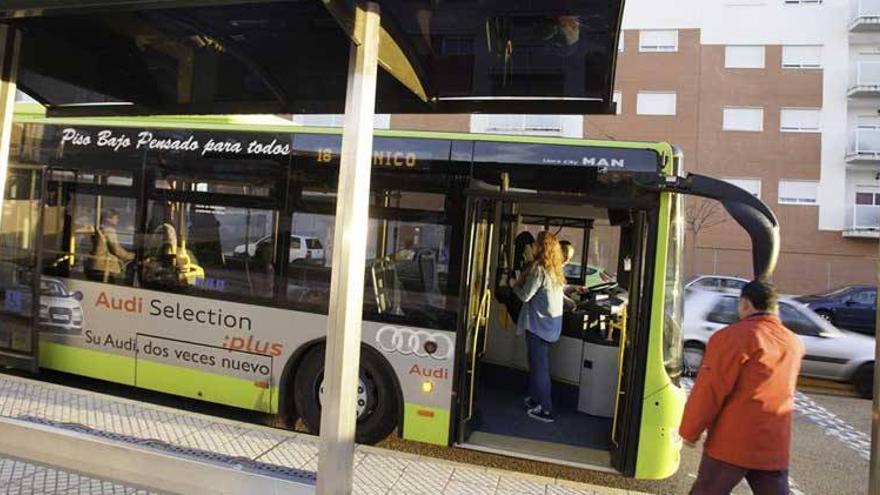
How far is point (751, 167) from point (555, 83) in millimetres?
31235

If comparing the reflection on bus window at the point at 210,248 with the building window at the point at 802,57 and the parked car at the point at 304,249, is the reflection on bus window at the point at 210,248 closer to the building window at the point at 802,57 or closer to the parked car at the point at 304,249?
the parked car at the point at 304,249

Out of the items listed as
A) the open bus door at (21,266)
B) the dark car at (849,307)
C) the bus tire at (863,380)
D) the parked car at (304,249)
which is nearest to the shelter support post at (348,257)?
the parked car at (304,249)

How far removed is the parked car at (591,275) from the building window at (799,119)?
28285mm

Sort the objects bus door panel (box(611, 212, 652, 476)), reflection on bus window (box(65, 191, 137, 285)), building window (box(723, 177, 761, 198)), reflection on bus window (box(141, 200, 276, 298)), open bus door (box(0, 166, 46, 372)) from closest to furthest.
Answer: bus door panel (box(611, 212, 652, 476))
reflection on bus window (box(141, 200, 276, 298))
reflection on bus window (box(65, 191, 137, 285))
open bus door (box(0, 166, 46, 372))
building window (box(723, 177, 761, 198))

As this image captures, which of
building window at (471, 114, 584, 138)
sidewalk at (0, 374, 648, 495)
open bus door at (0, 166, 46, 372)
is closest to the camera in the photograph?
sidewalk at (0, 374, 648, 495)

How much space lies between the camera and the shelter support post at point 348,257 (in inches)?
104

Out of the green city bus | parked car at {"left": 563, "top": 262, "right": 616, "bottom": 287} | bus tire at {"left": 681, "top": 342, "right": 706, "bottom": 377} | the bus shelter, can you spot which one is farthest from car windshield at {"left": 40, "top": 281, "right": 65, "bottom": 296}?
bus tire at {"left": 681, "top": 342, "right": 706, "bottom": 377}

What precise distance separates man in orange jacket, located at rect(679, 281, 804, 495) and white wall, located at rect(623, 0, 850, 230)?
31.1 metres

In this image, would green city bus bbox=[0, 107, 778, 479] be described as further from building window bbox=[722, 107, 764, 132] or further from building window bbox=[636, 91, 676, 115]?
building window bbox=[722, 107, 764, 132]

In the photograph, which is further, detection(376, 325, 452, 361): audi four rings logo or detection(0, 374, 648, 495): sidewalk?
detection(376, 325, 452, 361): audi four rings logo

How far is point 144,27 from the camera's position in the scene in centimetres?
357

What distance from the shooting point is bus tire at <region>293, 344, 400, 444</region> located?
218 inches

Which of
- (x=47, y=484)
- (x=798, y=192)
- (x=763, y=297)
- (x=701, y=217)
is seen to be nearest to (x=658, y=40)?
(x=701, y=217)

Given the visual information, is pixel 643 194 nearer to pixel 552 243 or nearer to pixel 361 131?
pixel 552 243
